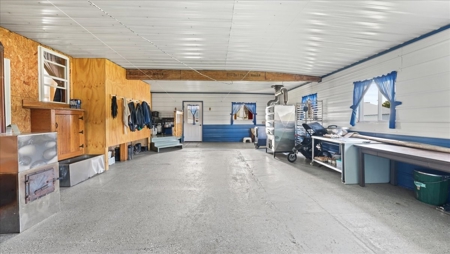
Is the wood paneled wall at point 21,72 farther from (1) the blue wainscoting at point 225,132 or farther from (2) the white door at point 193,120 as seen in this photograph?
(1) the blue wainscoting at point 225,132

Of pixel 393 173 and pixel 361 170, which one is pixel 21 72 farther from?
pixel 393 173

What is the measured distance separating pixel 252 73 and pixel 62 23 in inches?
177

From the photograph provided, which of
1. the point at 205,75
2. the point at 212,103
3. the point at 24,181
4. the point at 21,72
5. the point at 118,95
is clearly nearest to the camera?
the point at 24,181

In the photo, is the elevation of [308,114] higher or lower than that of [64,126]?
higher

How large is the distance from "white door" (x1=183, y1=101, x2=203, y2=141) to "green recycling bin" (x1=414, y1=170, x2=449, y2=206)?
30.2 feet

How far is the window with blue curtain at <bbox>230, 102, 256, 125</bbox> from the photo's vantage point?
1116cm

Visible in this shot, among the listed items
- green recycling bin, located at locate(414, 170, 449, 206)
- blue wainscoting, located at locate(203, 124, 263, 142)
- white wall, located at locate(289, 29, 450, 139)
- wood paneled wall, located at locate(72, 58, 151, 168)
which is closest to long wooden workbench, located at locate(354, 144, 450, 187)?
green recycling bin, located at locate(414, 170, 449, 206)

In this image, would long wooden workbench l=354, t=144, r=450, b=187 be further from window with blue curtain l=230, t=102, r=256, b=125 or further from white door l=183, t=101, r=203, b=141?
white door l=183, t=101, r=203, b=141

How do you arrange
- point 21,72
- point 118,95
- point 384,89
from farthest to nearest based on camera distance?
point 118,95 < point 384,89 < point 21,72

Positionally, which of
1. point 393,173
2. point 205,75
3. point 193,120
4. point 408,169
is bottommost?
point 393,173

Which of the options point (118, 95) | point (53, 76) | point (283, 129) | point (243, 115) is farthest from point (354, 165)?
point (243, 115)

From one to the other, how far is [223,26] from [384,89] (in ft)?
11.8

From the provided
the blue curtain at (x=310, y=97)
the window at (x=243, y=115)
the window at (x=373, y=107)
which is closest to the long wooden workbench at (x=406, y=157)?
the window at (x=373, y=107)

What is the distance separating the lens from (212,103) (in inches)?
434
